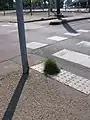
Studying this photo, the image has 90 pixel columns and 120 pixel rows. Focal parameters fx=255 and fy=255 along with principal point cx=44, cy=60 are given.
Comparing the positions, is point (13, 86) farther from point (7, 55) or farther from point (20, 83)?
point (7, 55)

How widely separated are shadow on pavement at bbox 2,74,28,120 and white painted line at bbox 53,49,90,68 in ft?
6.64

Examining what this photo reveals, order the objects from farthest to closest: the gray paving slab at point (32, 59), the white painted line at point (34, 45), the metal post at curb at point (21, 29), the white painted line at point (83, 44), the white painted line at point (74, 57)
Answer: the white painted line at point (83, 44), the white painted line at point (34, 45), the white painted line at point (74, 57), the gray paving slab at point (32, 59), the metal post at curb at point (21, 29)

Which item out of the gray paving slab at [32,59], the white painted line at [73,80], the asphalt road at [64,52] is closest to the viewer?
the white painted line at [73,80]

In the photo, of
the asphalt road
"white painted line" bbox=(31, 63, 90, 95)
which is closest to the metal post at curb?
"white painted line" bbox=(31, 63, 90, 95)

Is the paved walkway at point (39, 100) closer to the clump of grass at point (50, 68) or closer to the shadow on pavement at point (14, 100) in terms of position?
the shadow on pavement at point (14, 100)

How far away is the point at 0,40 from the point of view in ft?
36.8

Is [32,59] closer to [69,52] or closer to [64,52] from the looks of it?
[64,52]

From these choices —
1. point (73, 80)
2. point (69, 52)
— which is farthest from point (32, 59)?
point (73, 80)

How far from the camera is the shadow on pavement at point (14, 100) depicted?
4.44 m

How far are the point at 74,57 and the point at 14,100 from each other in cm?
356

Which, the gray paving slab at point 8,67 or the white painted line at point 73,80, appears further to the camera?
the gray paving slab at point 8,67

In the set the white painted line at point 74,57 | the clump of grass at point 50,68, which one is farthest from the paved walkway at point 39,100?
the white painted line at point 74,57

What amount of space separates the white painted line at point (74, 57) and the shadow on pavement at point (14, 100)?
6.64 ft

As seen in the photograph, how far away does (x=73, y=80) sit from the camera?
605cm
